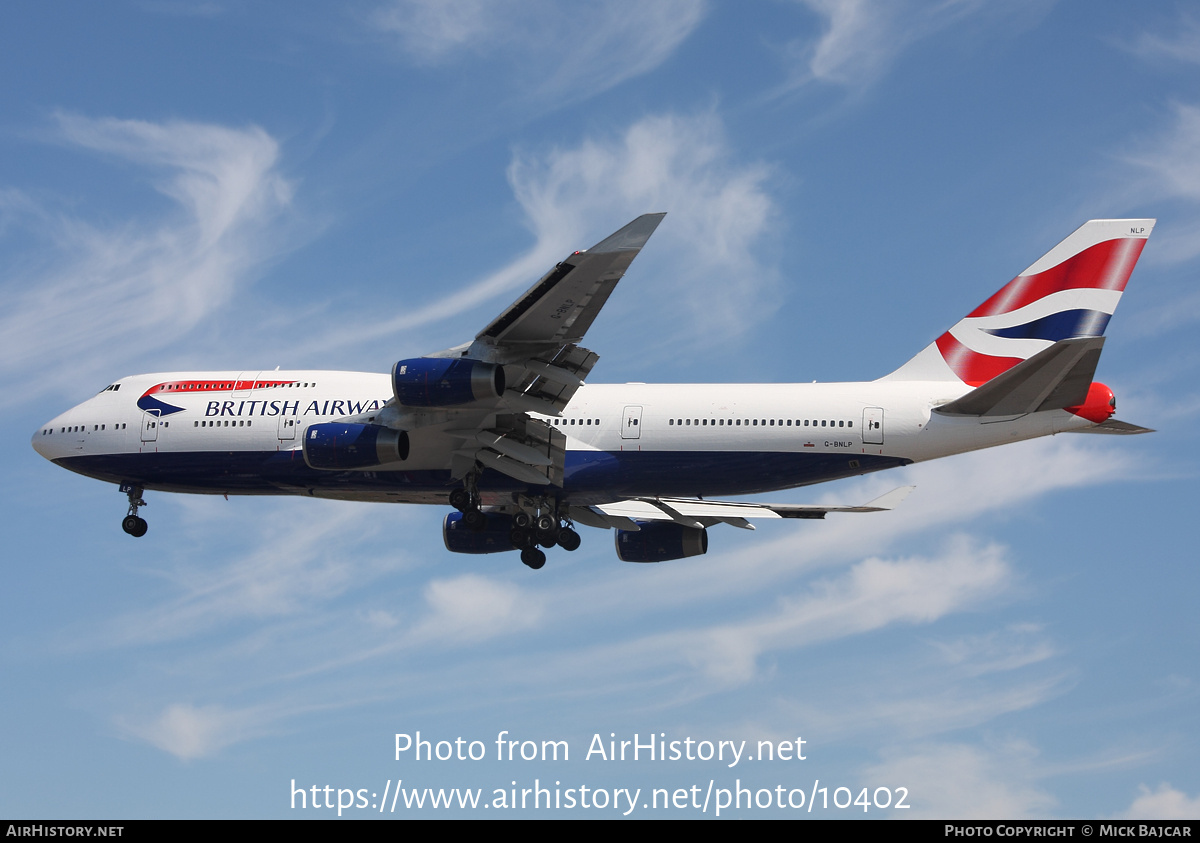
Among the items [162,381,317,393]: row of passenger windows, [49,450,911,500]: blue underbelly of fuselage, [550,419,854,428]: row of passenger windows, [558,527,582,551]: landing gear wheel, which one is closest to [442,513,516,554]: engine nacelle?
[558,527,582,551]: landing gear wheel

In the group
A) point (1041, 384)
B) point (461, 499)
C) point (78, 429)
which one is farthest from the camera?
point (78, 429)

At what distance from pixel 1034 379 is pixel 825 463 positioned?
4.85 m

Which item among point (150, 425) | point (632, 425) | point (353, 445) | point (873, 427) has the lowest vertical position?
point (873, 427)

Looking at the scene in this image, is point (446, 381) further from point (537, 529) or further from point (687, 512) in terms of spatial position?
point (687, 512)

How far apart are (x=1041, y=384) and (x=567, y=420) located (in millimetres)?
10453

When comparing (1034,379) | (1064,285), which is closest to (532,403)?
(1034,379)

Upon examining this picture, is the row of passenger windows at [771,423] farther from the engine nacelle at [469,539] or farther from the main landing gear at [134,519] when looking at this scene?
the main landing gear at [134,519]

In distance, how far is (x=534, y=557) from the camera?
3119 centimetres

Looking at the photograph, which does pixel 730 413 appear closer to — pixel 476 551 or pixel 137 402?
pixel 476 551

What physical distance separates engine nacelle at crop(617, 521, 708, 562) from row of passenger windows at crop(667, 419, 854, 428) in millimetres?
6695

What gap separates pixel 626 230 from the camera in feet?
72.0

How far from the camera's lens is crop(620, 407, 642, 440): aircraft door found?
2900 centimetres

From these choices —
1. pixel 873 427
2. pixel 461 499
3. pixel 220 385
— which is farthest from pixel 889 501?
pixel 220 385

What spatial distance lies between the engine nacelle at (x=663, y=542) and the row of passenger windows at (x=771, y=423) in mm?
6695
